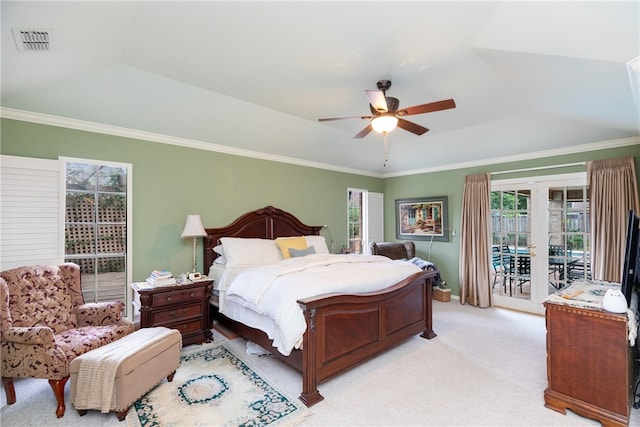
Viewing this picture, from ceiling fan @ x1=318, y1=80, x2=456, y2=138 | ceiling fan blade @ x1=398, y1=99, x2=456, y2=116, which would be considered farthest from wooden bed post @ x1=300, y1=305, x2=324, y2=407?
ceiling fan blade @ x1=398, y1=99, x2=456, y2=116

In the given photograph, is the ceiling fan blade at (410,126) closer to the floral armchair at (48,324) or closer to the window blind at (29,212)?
the floral armchair at (48,324)

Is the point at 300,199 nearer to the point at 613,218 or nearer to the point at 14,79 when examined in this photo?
the point at 14,79

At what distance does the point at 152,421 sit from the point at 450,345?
305 centimetres

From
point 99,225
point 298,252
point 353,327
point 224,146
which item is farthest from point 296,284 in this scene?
point 224,146

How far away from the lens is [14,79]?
246 centimetres

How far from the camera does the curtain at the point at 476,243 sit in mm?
4980

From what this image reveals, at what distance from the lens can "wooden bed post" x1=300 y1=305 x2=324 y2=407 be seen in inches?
93.8

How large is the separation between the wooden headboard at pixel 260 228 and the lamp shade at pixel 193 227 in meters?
0.34

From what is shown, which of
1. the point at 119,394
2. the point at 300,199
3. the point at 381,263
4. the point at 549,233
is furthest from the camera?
the point at 300,199

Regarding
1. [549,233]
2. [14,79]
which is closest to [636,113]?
[549,233]

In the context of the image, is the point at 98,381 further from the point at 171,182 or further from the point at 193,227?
the point at 171,182

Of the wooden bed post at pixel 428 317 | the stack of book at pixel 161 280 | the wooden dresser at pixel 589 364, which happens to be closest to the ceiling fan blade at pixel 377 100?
the wooden dresser at pixel 589 364

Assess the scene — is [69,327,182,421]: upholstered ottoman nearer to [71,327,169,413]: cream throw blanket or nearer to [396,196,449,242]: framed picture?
[71,327,169,413]: cream throw blanket

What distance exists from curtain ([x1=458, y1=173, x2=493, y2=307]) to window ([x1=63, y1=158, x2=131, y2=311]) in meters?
5.10
